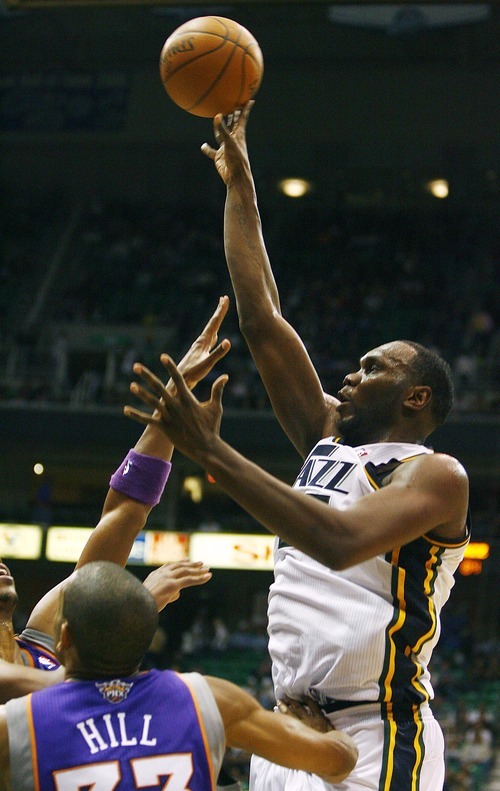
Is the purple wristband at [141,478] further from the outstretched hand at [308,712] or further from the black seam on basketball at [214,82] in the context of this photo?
the black seam on basketball at [214,82]

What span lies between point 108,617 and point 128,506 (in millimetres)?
1039

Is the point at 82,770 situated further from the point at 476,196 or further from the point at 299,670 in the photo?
the point at 476,196

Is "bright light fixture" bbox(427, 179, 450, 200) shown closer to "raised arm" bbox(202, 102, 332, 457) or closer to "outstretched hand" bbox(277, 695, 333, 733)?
"raised arm" bbox(202, 102, 332, 457)

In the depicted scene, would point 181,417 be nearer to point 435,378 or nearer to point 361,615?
point 361,615

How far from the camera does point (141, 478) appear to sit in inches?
134

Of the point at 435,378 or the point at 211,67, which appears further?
the point at 211,67

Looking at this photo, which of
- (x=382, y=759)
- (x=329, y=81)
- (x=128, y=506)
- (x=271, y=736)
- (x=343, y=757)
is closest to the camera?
(x=271, y=736)

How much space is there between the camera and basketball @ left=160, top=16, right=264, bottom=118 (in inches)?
173

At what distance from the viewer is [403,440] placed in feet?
11.5

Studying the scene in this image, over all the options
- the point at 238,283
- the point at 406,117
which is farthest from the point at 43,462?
the point at 238,283

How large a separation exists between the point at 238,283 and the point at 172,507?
55.8ft

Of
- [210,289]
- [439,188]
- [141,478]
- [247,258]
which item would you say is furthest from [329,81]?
[141,478]

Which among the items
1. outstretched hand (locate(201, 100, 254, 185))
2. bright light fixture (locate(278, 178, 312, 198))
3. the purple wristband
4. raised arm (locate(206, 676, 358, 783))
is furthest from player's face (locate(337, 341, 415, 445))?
bright light fixture (locate(278, 178, 312, 198))

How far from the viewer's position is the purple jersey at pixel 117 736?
89.8 inches
